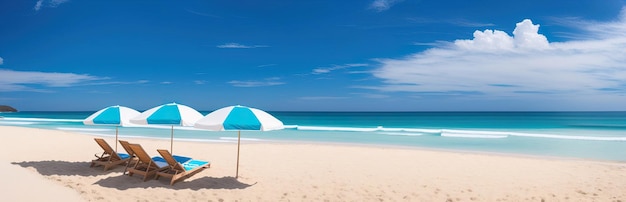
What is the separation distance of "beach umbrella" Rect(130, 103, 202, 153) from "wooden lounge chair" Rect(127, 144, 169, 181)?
51 cm

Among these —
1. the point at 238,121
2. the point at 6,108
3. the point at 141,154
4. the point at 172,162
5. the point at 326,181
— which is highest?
the point at 6,108

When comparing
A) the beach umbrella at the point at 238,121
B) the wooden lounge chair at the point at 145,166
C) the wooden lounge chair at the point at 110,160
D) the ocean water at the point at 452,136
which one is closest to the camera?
the beach umbrella at the point at 238,121

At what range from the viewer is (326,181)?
784 centimetres

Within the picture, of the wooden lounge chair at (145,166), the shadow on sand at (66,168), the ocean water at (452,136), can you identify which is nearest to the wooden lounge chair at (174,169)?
the wooden lounge chair at (145,166)

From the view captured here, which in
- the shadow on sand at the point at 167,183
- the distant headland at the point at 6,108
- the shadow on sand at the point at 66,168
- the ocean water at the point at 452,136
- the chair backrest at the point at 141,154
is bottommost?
the shadow on sand at the point at 167,183

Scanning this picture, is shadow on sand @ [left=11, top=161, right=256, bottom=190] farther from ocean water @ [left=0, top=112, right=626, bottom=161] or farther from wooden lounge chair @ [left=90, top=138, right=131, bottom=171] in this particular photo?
ocean water @ [left=0, top=112, right=626, bottom=161]

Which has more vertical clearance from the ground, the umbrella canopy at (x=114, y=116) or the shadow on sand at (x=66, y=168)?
the umbrella canopy at (x=114, y=116)

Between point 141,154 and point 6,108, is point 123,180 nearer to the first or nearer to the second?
point 141,154

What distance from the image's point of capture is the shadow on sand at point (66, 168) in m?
8.01

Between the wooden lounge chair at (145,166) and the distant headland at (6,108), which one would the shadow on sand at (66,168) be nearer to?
the wooden lounge chair at (145,166)

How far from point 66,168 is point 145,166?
2.41 metres

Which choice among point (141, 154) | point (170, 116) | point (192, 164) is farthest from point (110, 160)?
point (170, 116)

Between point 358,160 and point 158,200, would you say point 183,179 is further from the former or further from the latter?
point 358,160

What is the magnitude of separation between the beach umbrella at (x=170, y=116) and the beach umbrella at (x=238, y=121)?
0.55 meters
